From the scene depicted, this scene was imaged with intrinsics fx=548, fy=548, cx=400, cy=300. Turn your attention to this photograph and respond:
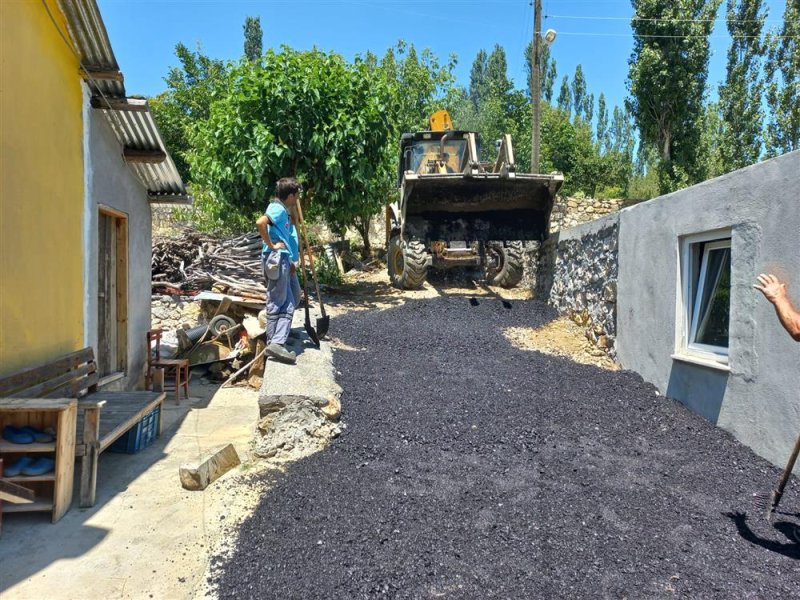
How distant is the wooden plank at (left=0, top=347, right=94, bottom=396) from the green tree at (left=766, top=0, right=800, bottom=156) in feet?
67.3

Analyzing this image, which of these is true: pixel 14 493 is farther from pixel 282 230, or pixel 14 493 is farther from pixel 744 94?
pixel 744 94

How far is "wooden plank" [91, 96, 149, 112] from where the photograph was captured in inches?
199

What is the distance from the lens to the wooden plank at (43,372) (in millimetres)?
3412

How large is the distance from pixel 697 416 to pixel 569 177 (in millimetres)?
21746

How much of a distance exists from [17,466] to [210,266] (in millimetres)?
7991

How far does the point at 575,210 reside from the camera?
17.0 m

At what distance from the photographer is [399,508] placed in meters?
3.28

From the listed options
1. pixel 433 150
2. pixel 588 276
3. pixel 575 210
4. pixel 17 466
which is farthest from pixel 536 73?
pixel 17 466

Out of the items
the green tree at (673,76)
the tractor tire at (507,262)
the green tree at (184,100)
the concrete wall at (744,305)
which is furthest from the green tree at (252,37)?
the concrete wall at (744,305)

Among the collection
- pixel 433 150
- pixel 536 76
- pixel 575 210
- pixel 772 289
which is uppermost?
pixel 536 76

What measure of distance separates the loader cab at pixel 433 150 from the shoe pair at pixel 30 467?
918 centimetres

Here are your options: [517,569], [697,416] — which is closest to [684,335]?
[697,416]

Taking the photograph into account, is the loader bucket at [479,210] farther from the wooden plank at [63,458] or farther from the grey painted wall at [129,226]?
the wooden plank at [63,458]

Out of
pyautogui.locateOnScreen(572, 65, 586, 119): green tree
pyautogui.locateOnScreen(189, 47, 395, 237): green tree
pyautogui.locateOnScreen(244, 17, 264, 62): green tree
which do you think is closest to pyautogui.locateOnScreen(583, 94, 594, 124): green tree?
pyautogui.locateOnScreen(572, 65, 586, 119): green tree
